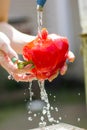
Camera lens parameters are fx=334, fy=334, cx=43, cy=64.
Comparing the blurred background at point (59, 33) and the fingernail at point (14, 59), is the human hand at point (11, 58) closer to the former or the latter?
the fingernail at point (14, 59)

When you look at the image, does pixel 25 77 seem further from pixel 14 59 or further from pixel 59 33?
pixel 59 33

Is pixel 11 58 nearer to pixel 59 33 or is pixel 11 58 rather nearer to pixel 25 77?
pixel 25 77

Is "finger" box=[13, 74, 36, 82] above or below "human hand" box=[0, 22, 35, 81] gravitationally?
below

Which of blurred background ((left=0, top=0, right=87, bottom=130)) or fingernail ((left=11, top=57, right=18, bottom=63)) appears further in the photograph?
blurred background ((left=0, top=0, right=87, bottom=130))

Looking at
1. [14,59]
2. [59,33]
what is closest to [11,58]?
[14,59]

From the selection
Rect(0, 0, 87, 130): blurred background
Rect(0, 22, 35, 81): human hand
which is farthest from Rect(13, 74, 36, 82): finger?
Rect(0, 0, 87, 130): blurred background

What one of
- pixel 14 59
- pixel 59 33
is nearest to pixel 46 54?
pixel 14 59

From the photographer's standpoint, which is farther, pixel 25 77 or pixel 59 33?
pixel 59 33

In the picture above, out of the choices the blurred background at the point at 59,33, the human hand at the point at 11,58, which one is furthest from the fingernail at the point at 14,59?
the blurred background at the point at 59,33

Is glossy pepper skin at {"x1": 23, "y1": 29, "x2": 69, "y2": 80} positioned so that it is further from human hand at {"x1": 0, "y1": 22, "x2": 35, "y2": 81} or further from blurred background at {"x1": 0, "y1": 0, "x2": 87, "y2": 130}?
blurred background at {"x1": 0, "y1": 0, "x2": 87, "y2": 130}
